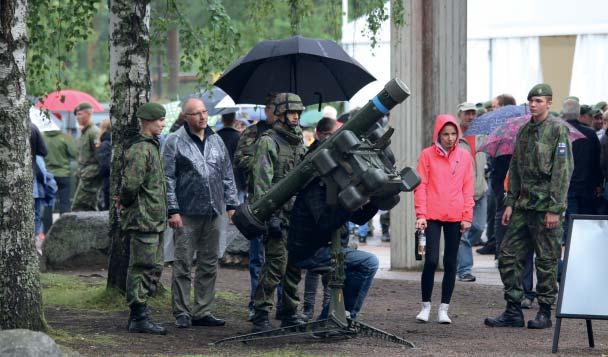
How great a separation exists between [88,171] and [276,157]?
9.64 m

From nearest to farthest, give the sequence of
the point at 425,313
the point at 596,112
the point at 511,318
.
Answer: the point at 511,318, the point at 425,313, the point at 596,112

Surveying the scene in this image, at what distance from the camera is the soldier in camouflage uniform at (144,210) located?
999 cm

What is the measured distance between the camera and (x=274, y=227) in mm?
Answer: 10023

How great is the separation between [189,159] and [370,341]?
2256mm

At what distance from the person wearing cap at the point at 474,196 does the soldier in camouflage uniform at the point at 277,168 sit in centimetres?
344

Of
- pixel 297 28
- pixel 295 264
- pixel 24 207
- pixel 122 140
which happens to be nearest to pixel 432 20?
pixel 297 28

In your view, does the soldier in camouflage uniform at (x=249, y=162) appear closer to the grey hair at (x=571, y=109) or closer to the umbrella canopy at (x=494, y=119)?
the umbrella canopy at (x=494, y=119)

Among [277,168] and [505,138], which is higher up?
[505,138]

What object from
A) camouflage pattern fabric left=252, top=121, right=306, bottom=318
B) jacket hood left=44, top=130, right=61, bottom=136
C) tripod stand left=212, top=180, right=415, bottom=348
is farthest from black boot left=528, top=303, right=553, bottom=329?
jacket hood left=44, top=130, right=61, bottom=136

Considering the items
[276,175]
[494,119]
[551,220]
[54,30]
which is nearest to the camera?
[276,175]

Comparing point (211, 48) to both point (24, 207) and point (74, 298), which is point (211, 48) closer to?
point (74, 298)

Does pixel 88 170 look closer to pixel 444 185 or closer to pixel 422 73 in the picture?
pixel 422 73

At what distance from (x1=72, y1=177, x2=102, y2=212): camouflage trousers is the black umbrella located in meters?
7.81

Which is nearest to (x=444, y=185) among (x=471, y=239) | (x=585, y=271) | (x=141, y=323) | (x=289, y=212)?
(x=289, y=212)
